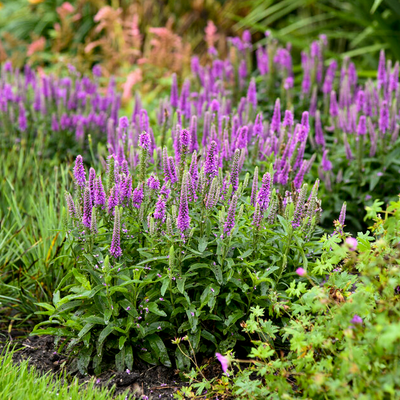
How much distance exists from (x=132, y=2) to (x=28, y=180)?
6164 mm

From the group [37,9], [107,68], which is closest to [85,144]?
[107,68]

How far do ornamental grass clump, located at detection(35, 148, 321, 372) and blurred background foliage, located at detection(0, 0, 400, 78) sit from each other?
4.49m

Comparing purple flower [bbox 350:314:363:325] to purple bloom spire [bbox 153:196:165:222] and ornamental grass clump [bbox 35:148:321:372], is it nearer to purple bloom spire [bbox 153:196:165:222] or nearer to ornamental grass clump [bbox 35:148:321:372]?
ornamental grass clump [bbox 35:148:321:372]

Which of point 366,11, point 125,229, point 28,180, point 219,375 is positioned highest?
point 366,11

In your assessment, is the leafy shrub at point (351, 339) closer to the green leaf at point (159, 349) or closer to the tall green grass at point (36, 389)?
the green leaf at point (159, 349)

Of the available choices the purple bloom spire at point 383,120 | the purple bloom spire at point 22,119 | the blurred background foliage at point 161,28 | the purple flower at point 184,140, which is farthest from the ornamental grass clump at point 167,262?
the blurred background foliage at point 161,28

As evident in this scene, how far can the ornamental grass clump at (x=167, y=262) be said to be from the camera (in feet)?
8.61

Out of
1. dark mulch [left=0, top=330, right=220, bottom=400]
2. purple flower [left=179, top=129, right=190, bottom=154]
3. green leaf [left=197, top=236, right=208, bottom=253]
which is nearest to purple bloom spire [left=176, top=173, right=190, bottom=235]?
green leaf [left=197, top=236, right=208, bottom=253]

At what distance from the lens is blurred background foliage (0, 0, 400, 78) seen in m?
7.44

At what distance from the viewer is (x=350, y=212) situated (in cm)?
425

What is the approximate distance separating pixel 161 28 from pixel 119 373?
6.22 m

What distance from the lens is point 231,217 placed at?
2570mm

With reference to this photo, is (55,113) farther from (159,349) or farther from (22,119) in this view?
(159,349)

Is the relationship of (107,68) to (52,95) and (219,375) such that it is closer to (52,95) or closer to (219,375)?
(52,95)
